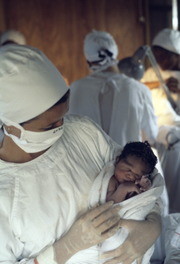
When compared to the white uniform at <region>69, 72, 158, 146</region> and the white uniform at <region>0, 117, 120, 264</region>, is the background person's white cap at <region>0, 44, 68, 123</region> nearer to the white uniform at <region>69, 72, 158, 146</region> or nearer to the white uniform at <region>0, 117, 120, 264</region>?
the white uniform at <region>0, 117, 120, 264</region>

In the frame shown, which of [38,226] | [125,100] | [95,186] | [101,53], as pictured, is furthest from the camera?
[101,53]

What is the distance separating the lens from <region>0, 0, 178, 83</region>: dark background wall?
4.04 meters

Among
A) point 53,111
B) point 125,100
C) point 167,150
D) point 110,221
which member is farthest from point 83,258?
point 167,150

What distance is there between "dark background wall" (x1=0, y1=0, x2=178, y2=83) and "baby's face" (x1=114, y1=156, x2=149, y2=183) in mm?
2746

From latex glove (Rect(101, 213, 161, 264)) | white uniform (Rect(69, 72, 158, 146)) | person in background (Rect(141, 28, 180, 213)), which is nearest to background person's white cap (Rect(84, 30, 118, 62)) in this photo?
white uniform (Rect(69, 72, 158, 146))

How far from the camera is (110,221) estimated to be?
1361 mm

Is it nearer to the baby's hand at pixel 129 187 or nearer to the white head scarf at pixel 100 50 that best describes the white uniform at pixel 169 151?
the white head scarf at pixel 100 50

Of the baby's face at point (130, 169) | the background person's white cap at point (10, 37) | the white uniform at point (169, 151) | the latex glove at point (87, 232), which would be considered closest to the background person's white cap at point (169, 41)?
the white uniform at point (169, 151)

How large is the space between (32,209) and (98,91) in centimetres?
138

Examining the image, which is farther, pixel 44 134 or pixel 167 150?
pixel 167 150

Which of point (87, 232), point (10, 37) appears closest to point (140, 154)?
point (87, 232)

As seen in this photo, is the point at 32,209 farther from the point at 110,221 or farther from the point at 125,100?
the point at 125,100

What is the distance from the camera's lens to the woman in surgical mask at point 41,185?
131 centimetres

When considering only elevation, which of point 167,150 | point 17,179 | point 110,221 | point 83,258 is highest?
point 17,179
